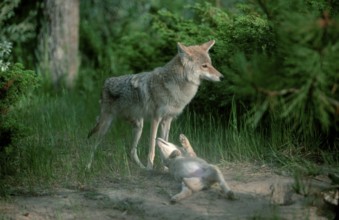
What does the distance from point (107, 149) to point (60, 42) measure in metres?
5.35

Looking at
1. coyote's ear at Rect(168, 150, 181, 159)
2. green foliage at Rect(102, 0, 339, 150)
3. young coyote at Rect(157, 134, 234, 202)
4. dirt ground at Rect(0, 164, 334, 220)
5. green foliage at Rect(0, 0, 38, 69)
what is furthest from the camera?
green foliage at Rect(0, 0, 38, 69)

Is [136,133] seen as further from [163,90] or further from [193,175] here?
[193,175]

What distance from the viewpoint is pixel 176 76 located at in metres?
7.30

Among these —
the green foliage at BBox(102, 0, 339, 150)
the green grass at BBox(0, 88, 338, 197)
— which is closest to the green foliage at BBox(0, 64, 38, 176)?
the green grass at BBox(0, 88, 338, 197)

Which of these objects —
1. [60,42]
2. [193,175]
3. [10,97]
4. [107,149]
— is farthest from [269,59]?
[60,42]

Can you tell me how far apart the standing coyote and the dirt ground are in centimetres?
101

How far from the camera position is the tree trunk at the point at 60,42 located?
12.5 m

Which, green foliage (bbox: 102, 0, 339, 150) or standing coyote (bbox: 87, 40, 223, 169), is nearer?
green foliage (bbox: 102, 0, 339, 150)

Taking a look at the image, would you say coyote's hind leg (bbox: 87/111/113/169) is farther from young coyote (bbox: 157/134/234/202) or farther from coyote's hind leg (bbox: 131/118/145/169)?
young coyote (bbox: 157/134/234/202)

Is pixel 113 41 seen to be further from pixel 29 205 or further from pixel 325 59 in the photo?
pixel 325 59

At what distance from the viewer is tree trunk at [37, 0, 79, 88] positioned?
12500 mm

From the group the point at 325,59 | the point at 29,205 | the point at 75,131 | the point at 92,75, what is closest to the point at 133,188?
the point at 29,205

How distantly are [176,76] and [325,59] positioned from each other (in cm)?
341

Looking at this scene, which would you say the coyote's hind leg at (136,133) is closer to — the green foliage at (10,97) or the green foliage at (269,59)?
the green foliage at (269,59)
